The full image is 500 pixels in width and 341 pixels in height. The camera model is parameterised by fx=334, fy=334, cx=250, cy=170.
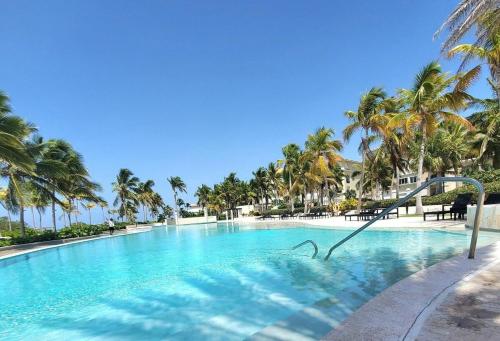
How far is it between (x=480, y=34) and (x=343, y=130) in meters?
14.3

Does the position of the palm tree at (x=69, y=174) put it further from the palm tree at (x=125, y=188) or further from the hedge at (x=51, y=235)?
the palm tree at (x=125, y=188)

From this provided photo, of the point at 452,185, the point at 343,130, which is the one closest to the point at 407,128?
the point at 343,130

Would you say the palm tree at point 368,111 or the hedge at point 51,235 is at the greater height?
the palm tree at point 368,111

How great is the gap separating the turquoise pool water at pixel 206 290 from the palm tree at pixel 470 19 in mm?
5930

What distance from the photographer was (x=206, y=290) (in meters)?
7.54

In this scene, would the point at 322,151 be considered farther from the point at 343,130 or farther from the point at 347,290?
the point at 347,290

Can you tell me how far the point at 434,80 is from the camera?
18.9 metres

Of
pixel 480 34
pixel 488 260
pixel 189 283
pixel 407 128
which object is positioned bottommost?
pixel 189 283

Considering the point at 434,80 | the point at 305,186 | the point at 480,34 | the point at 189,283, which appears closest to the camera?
the point at 189,283

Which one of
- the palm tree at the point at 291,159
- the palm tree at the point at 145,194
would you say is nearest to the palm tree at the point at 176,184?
the palm tree at the point at 145,194

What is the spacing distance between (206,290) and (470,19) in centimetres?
1002

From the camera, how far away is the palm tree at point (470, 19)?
8.82 m

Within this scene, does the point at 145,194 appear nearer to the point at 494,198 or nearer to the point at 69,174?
the point at 69,174

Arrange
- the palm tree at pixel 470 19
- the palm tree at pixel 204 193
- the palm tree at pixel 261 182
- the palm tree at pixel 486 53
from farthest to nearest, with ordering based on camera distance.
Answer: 1. the palm tree at pixel 204 193
2. the palm tree at pixel 261 182
3. the palm tree at pixel 486 53
4. the palm tree at pixel 470 19
